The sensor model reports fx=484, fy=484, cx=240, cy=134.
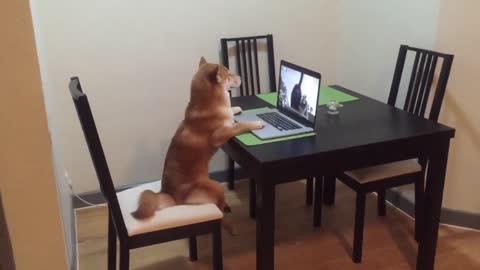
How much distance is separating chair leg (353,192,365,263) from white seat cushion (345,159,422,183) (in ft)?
0.28

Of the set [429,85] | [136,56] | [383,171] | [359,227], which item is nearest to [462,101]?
[429,85]

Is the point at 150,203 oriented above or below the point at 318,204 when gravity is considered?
above

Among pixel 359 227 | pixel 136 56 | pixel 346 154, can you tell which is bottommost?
pixel 359 227

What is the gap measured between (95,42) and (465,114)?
2136 mm

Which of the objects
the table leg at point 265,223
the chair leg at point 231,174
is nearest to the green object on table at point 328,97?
the chair leg at point 231,174

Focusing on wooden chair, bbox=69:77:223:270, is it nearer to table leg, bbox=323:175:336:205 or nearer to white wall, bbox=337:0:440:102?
table leg, bbox=323:175:336:205

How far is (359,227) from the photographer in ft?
8.04

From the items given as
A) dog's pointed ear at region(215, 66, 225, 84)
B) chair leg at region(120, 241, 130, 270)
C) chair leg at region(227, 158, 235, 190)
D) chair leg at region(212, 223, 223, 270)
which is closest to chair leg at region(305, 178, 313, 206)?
chair leg at region(227, 158, 235, 190)

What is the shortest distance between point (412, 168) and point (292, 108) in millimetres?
722

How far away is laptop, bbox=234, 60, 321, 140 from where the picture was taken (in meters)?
2.12

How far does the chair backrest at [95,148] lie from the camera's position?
5.60 ft

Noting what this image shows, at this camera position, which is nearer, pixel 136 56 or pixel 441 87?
pixel 441 87

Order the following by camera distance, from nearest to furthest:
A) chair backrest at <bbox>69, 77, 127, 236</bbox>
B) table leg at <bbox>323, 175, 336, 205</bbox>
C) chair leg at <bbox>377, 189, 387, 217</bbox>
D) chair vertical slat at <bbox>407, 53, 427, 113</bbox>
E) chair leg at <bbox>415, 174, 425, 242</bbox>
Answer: chair backrest at <bbox>69, 77, 127, 236</bbox> < chair leg at <bbox>415, 174, 425, 242</bbox> < chair vertical slat at <bbox>407, 53, 427, 113</bbox> < chair leg at <bbox>377, 189, 387, 217</bbox> < table leg at <bbox>323, 175, 336, 205</bbox>

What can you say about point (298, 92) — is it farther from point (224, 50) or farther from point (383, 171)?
point (224, 50)
